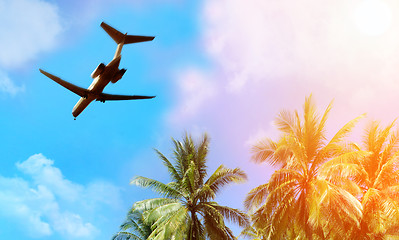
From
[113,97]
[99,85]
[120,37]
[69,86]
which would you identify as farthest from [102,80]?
[120,37]

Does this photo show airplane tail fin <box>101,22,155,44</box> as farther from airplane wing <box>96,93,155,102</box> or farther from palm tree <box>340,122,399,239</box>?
palm tree <box>340,122,399,239</box>

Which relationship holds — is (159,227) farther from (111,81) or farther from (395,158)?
(395,158)

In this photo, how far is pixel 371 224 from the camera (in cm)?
1705

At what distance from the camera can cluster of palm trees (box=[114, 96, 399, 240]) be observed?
15359 millimetres

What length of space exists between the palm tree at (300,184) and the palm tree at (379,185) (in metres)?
1.19

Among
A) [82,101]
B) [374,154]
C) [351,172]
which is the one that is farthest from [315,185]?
[82,101]

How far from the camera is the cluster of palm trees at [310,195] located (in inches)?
605

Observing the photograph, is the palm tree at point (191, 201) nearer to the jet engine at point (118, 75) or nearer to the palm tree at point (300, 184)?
the palm tree at point (300, 184)

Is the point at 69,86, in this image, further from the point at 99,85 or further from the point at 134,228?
the point at 134,228

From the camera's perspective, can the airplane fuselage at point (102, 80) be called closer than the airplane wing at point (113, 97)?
Yes

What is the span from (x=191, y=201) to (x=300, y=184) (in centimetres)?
671

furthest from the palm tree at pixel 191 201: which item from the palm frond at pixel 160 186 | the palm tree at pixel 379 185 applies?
the palm tree at pixel 379 185

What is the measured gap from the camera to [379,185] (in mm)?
17922

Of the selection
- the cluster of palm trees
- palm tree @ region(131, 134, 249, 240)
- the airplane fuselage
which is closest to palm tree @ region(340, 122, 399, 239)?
the cluster of palm trees
